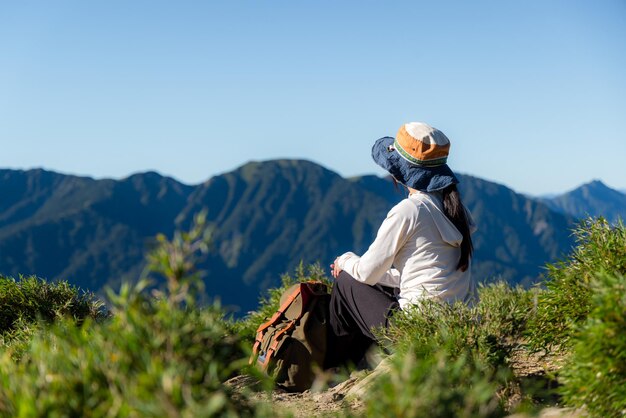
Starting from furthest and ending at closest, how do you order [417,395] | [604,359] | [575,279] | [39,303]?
[39,303] < [575,279] < [604,359] < [417,395]

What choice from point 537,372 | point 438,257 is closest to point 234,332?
point 438,257

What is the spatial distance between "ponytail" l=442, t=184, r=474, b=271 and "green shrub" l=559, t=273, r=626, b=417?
2110 millimetres

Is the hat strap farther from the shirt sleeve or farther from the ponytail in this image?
the shirt sleeve

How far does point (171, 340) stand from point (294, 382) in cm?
376

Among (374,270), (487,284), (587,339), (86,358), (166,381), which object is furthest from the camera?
(487,284)

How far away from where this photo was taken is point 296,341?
6312 millimetres

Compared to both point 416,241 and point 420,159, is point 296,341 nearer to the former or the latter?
point 416,241

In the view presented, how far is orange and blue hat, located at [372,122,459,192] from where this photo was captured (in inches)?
229

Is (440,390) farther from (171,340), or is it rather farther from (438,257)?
(438,257)

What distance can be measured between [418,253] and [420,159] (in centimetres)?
83

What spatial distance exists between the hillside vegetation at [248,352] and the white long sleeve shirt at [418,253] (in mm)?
564

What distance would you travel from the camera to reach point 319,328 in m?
6.41

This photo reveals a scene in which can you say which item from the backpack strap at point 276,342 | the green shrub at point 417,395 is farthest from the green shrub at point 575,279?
the green shrub at point 417,395

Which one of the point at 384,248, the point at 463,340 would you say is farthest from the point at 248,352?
the point at 384,248
